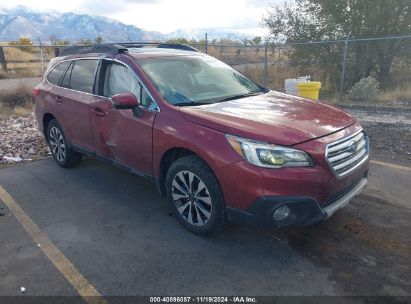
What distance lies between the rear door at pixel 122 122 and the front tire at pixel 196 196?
0.46 metres

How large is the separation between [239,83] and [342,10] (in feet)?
32.8

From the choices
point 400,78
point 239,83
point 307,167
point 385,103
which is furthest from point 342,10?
point 307,167

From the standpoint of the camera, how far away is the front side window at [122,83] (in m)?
4.00

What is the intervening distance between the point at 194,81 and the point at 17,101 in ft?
29.3

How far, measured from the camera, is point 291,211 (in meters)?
3.08

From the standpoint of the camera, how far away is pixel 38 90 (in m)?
5.93

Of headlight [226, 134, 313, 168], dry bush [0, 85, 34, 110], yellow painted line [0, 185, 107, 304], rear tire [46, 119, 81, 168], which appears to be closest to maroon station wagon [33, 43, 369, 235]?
headlight [226, 134, 313, 168]

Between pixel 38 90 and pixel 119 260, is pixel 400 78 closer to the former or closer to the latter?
pixel 38 90

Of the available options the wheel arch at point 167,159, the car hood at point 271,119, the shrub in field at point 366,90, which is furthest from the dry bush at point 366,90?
the wheel arch at point 167,159

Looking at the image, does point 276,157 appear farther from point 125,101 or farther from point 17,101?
point 17,101

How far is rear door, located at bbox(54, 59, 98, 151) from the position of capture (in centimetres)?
483

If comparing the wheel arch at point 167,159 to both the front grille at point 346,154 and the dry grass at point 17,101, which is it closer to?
the front grille at point 346,154

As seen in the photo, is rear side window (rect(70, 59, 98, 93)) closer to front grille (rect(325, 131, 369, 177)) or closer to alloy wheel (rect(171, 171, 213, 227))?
alloy wheel (rect(171, 171, 213, 227))

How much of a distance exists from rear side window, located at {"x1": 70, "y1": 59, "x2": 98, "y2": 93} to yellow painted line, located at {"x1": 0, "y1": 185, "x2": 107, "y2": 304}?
173 centimetres
